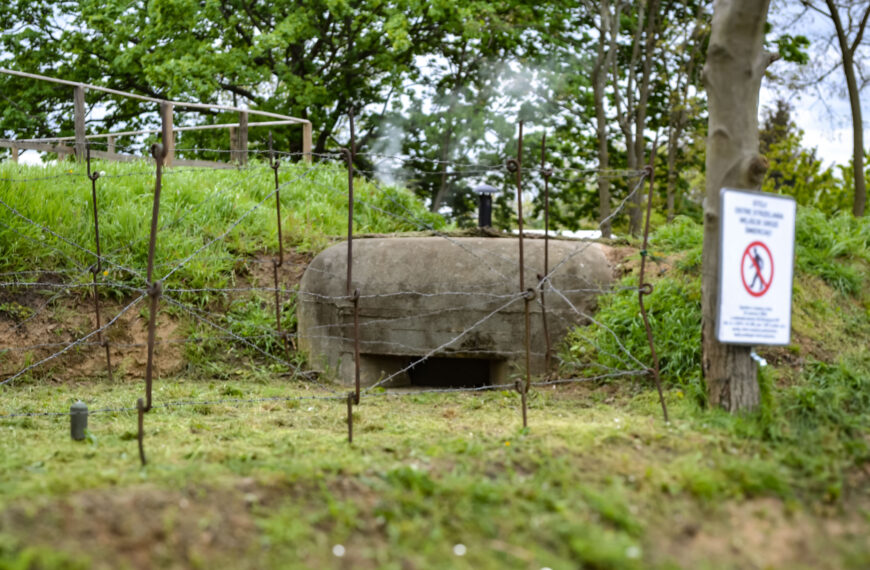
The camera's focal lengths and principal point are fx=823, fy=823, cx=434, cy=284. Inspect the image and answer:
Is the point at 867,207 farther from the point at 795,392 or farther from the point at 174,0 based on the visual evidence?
the point at 174,0

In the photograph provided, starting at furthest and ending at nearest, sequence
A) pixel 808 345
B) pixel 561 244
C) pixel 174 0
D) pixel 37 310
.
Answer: pixel 174 0
pixel 37 310
pixel 561 244
pixel 808 345

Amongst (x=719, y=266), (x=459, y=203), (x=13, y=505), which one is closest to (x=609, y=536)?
(x=719, y=266)

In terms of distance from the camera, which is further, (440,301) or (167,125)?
(167,125)

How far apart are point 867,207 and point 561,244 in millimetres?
7143

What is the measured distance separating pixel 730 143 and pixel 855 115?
707 centimetres

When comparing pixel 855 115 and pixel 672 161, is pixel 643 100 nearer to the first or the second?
pixel 672 161

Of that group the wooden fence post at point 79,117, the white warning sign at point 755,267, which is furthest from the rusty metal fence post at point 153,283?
the wooden fence post at point 79,117

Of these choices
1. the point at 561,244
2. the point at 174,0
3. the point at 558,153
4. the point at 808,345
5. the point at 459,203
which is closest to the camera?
the point at 808,345

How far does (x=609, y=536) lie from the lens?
113 inches

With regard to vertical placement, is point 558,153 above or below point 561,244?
above

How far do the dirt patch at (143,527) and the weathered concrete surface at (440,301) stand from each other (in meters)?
3.03

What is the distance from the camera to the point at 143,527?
2.74m

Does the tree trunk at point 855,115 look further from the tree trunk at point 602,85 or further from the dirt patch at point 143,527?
the dirt patch at point 143,527

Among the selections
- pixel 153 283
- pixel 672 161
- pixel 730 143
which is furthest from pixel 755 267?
pixel 672 161
